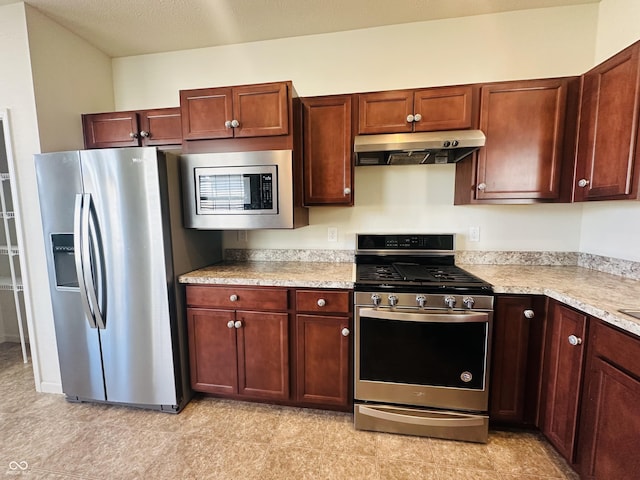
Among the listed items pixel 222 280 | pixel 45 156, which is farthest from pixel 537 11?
pixel 45 156

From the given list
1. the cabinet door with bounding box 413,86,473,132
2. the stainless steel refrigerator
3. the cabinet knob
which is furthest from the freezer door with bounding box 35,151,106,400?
the cabinet knob

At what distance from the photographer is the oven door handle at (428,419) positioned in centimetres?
167

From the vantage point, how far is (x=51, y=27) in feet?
6.82

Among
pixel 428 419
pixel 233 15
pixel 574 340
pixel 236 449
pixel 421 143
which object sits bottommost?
pixel 236 449

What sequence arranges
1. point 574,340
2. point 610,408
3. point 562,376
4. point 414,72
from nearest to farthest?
point 610,408, point 574,340, point 562,376, point 414,72

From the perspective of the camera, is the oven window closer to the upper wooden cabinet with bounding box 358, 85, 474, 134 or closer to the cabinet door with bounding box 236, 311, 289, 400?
the cabinet door with bounding box 236, 311, 289, 400

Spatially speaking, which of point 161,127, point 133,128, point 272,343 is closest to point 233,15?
point 161,127

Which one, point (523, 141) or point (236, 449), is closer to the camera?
point (236, 449)

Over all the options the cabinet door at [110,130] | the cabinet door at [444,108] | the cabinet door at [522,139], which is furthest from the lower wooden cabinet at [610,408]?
the cabinet door at [110,130]

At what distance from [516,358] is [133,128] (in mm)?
3163

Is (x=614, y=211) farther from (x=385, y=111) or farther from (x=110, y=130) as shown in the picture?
(x=110, y=130)

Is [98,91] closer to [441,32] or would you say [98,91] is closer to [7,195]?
[7,195]

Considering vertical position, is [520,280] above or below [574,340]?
above

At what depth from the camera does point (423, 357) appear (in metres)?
1.69
